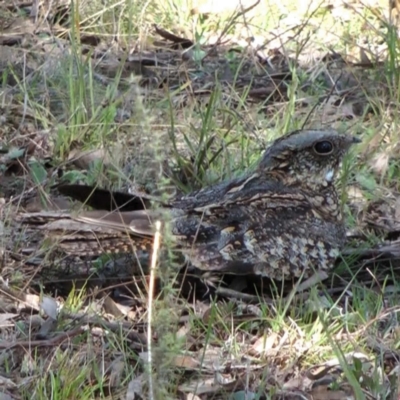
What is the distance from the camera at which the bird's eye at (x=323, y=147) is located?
14.2ft

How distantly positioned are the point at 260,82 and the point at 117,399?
10.7 ft

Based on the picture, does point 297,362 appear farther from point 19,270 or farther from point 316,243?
point 19,270

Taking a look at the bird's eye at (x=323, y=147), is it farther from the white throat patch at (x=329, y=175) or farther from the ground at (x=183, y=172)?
the ground at (x=183, y=172)

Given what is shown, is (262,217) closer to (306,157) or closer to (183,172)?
(306,157)

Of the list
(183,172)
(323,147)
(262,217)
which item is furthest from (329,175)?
(183,172)

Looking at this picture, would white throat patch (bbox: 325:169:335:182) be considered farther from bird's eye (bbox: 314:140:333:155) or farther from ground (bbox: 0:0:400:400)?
ground (bbox: 0:0:400:400)

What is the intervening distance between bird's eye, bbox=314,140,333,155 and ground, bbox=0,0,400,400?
0.35 metres

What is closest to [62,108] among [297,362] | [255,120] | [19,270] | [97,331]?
[255,120]

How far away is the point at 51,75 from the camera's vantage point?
5.70 meters

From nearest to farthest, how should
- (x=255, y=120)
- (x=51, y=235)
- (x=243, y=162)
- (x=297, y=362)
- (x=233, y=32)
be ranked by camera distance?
(x=297, y=362) < (x=51, y=235) < (x=243, y=162) < (x=255, y=120) < (x=233, y=32)

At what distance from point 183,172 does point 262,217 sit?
90 centimetres

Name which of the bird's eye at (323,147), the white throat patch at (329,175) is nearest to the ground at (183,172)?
the white throat patch at (329,175)

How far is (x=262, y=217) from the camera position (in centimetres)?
403

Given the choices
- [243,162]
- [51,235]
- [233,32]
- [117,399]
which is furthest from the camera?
[233,32]
